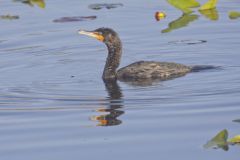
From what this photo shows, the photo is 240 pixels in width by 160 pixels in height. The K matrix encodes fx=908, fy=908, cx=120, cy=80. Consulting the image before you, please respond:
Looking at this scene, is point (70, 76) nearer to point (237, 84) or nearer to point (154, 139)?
point (237, 84)

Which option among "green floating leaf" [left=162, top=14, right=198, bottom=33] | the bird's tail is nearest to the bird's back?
the bird's tail

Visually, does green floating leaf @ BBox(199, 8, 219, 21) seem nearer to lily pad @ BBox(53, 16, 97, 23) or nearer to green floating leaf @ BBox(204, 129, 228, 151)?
lily pad @ BBox(53, 16, 97, 23)

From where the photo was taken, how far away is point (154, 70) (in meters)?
16.4

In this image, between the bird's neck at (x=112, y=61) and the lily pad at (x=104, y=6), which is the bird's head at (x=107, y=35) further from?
the lily pad at (x=104, y=6)

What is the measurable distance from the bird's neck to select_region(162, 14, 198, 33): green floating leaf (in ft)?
9.31

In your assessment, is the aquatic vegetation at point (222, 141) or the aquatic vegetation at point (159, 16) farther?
the aquatic vegetation at point (159, 16)

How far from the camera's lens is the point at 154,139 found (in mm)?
11438

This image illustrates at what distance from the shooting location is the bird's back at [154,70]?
16.3m

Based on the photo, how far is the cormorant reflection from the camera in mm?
12664

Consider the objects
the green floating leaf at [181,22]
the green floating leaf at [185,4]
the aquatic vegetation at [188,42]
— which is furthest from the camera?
the green floating leaf at [185,4]

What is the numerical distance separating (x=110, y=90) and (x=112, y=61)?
1485 mm

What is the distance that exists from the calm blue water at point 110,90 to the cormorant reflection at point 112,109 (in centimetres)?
1

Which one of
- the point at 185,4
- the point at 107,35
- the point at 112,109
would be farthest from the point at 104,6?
the point at 112,109

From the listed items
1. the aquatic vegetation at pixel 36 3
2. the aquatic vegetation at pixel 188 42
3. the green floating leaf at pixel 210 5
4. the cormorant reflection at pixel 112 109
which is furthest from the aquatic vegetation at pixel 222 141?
the aquatic vegetation at pixel 36 3
